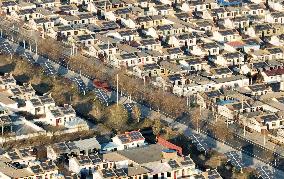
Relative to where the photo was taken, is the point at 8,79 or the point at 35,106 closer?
the point at 35,106

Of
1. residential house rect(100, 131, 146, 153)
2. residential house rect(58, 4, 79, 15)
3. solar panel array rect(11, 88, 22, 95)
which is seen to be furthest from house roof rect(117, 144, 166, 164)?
residential house rect(58, 4, 79, 15)

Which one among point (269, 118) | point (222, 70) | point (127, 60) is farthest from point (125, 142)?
point (127, 60)

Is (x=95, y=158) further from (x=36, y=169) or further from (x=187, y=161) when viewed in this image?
(x=187, y=161)

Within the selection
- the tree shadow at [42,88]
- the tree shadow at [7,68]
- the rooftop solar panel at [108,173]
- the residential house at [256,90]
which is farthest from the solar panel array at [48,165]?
the tree shadow at [7,68]

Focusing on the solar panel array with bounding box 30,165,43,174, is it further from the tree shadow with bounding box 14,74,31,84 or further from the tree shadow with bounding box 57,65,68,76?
the tree shadow with bounding box 57,65,68,76

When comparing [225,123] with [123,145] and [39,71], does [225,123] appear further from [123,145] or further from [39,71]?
[39,71]

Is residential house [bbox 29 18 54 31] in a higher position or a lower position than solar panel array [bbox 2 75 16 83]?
lower

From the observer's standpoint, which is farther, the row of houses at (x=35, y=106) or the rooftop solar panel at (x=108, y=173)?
the row of houses at (x=35, y=106)

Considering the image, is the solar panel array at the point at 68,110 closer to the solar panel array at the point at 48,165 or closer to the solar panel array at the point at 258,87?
the solar panel array at the point at 48,165

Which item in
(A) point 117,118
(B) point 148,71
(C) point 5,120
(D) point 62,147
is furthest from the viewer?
(B) point 148,71
